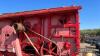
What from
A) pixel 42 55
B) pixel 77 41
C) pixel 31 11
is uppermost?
pixel 31 11

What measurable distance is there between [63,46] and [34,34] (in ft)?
5.61

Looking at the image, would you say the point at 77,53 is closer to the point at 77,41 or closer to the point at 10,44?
the point at 77,41

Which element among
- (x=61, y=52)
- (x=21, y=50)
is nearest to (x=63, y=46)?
(x=61, y=52)

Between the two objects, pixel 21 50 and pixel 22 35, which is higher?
pixel 22 35

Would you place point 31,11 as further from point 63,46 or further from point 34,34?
point 63,46

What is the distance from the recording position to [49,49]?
1047 centimetres

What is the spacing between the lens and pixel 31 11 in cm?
1062

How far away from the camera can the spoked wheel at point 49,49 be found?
1039cm

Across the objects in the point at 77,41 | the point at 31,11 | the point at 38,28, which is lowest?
the point at 77,41

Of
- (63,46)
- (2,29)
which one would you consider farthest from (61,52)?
(2,29)

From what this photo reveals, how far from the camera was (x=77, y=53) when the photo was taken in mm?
10195

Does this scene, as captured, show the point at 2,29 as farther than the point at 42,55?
Yes

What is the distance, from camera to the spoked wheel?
10391 mm

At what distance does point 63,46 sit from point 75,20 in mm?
1452
